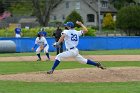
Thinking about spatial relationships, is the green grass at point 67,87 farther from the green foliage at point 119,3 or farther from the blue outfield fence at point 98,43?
the green foliage at point 119,3

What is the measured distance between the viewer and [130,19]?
62031 millimetres

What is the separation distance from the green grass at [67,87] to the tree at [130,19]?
4763 centimetres

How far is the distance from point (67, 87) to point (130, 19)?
162 ft

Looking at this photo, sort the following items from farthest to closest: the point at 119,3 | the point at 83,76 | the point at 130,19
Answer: the point at 119,3 < the point at 130,19 < the point at 83,76

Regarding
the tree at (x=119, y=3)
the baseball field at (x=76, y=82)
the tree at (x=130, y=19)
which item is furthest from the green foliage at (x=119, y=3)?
the baseball field at (x=76, y=82)

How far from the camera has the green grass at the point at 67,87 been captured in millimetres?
12742

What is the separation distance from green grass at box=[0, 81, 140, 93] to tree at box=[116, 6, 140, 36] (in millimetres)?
47632

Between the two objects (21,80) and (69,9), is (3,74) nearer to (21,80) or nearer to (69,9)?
(21,80)

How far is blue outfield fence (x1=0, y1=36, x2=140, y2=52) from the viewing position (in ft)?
116

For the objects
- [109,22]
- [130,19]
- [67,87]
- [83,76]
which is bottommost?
[109,22]

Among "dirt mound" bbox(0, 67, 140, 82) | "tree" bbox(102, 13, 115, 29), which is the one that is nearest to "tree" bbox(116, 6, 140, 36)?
"tree" bbox(102, 13, 115, 29)

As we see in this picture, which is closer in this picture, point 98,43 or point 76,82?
point 76,82

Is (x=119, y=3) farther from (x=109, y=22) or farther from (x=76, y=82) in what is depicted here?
(x=76, y=82)

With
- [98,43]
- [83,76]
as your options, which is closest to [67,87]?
[83,76]
